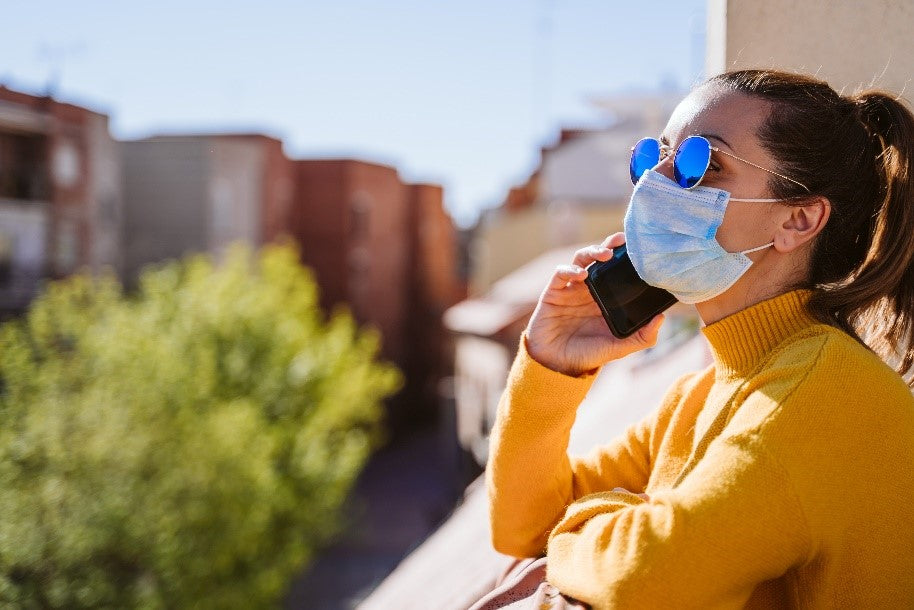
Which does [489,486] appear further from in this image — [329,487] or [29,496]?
[329,487]

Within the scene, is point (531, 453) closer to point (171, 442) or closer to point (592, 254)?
point (592, 254)

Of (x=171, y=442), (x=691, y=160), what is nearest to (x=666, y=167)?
(x=691, y=160)

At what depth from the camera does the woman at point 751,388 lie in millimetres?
1264

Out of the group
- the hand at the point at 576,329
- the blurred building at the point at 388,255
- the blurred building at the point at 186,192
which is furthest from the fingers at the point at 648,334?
the blurred building at the point at 388,255

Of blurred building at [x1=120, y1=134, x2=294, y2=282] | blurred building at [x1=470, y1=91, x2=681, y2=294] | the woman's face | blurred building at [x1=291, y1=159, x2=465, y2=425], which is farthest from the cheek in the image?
blurred building at [x1=291, y1=159, x2=465, y2=425]

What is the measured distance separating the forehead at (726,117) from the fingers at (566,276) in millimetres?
368

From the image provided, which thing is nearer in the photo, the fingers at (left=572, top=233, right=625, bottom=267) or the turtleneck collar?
the turtleneck collar

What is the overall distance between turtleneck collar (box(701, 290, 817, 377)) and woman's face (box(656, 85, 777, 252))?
0.12 metres

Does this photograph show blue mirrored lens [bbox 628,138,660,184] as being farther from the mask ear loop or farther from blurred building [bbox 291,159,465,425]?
blurred building [bbox 291,159,465,425]

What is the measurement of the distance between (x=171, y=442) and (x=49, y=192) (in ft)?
34.6

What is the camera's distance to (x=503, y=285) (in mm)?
20359

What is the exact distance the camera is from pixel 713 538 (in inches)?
48.9

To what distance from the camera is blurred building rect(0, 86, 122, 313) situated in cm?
1733

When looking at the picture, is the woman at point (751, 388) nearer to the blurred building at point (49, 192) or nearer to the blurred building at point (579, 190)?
the blurred building at point (49, 192)
